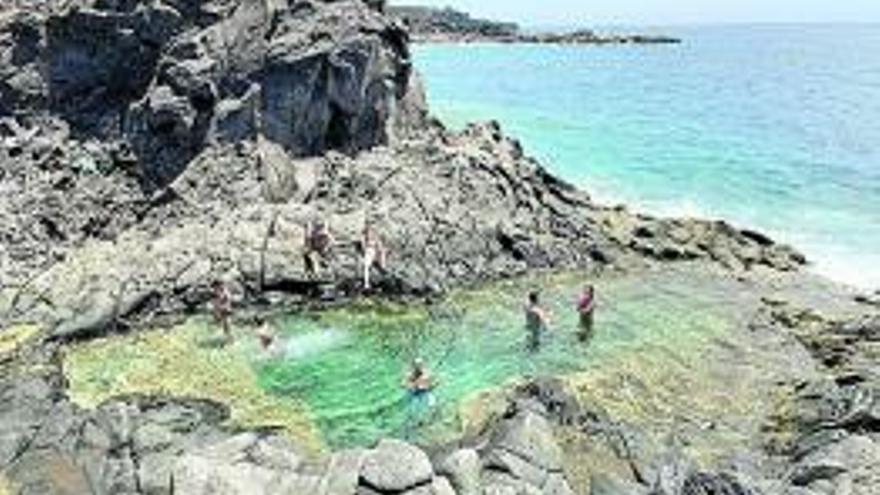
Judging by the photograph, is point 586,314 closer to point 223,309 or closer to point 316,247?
point 316,247

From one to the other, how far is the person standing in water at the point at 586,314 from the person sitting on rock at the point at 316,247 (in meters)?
9.71

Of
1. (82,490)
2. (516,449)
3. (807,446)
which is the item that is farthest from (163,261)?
(807,446)

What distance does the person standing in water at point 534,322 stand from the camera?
40344 mm

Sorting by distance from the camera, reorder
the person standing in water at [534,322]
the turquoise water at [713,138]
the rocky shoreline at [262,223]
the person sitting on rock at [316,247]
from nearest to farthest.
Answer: the rocky shoreline at [262,223] → the person standing in water at [534,322] → the person sitting on rock at [316,247] → the turquoise water at [713,138]

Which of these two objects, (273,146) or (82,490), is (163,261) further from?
(82,490)

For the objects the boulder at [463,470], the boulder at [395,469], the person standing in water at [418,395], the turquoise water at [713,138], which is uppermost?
the boulder at [395,469]

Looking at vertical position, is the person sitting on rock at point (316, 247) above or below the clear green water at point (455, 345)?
above

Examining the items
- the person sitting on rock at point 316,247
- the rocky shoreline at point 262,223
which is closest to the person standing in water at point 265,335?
the rocky shoreline at point 262,223

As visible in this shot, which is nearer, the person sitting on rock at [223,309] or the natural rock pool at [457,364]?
the natural rock pool at [457,364]

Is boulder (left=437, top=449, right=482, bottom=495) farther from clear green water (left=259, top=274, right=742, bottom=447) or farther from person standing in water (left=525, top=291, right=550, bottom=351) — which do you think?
person standing in water (left=525, top=291, right=550, bottom=351)

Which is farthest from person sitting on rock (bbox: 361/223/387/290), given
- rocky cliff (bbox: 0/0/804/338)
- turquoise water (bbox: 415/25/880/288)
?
turquoise water (bbox: 415/25/880/288)

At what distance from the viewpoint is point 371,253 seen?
4503 cm

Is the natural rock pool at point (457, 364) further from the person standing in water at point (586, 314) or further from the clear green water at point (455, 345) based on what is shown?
the person standing in water at point (586, 314)

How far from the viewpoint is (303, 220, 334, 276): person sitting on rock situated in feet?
147
